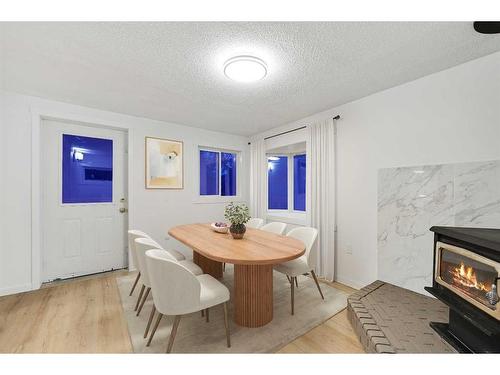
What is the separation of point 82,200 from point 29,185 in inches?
22.7

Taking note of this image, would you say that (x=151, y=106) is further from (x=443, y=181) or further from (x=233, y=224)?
(x=443, y=181)

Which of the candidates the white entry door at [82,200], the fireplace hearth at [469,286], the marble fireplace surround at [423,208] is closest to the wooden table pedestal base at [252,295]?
the fireplace hearth at [469,286]

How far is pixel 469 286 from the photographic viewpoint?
1320mm

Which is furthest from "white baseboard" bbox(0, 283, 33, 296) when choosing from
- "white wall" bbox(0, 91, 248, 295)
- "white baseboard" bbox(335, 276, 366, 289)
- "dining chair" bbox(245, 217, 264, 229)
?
"white baseboard" bbox(335, 276, 366, 289)

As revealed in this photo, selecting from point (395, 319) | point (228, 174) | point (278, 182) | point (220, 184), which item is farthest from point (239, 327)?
point (278, 182)

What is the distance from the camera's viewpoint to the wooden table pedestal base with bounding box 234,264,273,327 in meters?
1.86

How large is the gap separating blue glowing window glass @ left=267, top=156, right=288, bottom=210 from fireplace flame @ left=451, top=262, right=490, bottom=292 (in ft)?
10.2

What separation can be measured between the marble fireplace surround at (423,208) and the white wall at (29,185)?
9.17 ft

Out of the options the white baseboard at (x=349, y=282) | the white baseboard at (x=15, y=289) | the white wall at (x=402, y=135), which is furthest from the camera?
the white baseboard at (x=349, y=282)

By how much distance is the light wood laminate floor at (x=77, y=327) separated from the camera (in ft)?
5.24

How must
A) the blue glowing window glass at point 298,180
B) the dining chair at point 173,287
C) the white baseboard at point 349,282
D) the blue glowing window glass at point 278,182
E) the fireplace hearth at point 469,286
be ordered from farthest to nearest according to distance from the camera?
the blue glowing window glass at point 278,182 < the blue glowing window glass at point 298,180 < the white baseboard at point 349,282 < the dining chair at point 173,287 < the fireplace hearth at point 469,286

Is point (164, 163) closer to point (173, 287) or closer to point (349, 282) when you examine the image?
point (173, 287)

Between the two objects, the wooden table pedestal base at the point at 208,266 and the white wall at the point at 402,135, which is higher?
the white wall at the point at 402,135

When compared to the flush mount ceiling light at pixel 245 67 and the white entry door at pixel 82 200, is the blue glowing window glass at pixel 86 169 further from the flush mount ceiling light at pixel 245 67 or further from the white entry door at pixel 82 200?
the flush mount ceiling light at pixel 245 67
